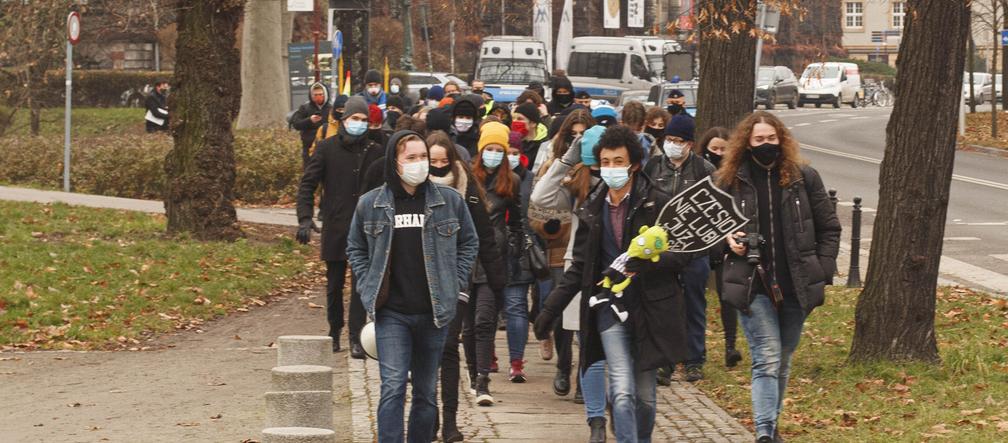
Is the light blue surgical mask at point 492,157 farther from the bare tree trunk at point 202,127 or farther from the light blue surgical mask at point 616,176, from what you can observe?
the bare tree trunk at point 202,127

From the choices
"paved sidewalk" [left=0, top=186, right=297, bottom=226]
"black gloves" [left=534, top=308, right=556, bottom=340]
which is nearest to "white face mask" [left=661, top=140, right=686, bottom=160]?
"black gloves" [left=534, top=308, right=556, bottom=340]

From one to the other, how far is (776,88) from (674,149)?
50.2m

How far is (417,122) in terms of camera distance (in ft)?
39.4

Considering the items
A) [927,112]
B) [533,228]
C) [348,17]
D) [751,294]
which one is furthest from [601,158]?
[348,17]

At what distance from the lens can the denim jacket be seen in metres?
7.23

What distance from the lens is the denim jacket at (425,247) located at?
723 cm

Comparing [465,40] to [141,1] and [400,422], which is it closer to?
[141,1]

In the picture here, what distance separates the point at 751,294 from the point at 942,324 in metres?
4.60

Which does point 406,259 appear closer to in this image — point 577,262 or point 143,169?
point 577,262

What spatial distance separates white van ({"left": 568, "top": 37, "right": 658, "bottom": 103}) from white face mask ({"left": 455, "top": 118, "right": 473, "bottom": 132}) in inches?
1399

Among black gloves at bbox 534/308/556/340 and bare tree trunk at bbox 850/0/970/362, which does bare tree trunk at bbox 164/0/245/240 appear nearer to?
bare tree trunk at bbox 850/0/970/362

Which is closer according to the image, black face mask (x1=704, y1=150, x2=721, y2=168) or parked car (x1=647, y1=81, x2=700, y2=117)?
black face mask (x1=704, y1=150, x2=721, y2=168)

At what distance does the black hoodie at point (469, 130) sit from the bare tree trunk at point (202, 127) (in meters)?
5.89

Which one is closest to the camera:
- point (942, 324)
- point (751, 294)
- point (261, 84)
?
point (751, 294)
